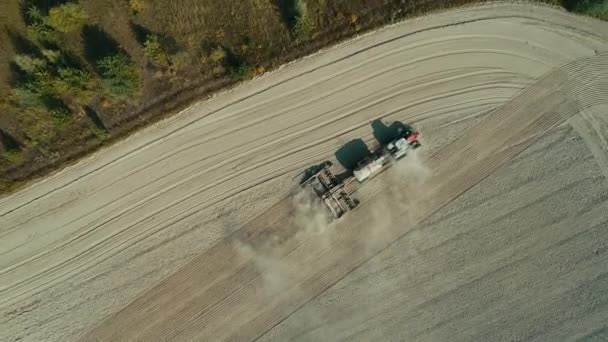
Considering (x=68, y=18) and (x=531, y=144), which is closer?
(x=68, y=18)

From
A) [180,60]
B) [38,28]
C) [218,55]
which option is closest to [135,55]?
[180,60]

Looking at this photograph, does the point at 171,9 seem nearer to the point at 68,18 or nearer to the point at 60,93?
the point at 68,18

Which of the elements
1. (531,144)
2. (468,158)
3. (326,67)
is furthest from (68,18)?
(531,144)

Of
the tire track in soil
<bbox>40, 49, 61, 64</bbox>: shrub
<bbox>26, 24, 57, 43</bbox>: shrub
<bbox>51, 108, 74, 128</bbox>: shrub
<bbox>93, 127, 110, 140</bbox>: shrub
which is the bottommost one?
the tire track in soil

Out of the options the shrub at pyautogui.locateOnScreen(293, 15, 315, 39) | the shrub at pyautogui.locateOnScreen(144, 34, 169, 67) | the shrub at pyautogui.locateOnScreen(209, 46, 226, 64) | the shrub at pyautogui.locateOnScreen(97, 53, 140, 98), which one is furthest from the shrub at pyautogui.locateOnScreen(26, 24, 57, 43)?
the shrub at pyautogui.locateOnScreen(293, 15, 315, 39)

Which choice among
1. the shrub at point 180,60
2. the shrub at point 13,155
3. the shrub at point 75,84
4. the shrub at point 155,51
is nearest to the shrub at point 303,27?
the shrub at point 180,60

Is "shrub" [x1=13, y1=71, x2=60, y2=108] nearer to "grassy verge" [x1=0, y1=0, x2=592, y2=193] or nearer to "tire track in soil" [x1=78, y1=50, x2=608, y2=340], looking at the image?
"grassy verge" [x1=0, y1=0, x2=592, y2=193]

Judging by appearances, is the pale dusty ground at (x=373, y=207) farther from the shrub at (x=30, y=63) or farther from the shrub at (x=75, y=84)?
the shrub at (x=30, y=63)
